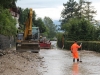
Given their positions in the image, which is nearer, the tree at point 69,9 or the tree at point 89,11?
the tree at point 89,11

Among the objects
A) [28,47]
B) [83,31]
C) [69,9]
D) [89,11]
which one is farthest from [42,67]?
[69,9]

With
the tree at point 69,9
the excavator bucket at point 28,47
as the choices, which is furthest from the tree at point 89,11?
the excavator bucket at point 28,47

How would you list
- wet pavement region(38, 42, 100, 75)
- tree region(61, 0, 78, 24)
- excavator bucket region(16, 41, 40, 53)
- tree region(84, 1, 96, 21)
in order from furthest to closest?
tree region(61, 0, 78, 24), tree region(84, 1, 96, 21), excavator bucket region(16, 41, 40, 53), wet pavement region(38, 42, 100, 75)

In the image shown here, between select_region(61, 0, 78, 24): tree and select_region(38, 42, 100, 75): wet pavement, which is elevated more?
select_region(61, 0, 78, 24): tree

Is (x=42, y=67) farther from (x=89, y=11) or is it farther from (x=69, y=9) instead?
(x=69, y=9)

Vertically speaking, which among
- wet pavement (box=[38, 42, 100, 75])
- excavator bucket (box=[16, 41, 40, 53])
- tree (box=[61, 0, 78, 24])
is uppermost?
tree (box=[61, 0, 78, 24])

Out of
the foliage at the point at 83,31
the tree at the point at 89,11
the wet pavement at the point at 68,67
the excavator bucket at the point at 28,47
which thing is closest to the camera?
the wet pavement at the point at 68,67

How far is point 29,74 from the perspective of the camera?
15164mm

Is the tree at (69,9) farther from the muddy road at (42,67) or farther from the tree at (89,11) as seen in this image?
the muddy road at (42,67)

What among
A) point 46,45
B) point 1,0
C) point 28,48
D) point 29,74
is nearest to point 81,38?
point 46,45

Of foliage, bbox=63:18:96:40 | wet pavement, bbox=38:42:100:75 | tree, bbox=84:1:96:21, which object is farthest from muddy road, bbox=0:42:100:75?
tree, bbox=84:1:96:21

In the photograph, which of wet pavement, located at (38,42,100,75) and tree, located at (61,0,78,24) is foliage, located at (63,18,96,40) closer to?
wet pavement, located at (38,42,100,75)

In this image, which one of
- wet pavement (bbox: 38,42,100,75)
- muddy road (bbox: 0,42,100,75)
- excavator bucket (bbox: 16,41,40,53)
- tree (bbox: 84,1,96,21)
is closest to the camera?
muddy road (bbox: 0,42,100,75)

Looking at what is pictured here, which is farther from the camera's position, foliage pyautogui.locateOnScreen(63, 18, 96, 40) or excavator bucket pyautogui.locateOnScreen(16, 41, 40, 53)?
foliage pyautogui.locateOnScreen(63, 18, 96, 40)
